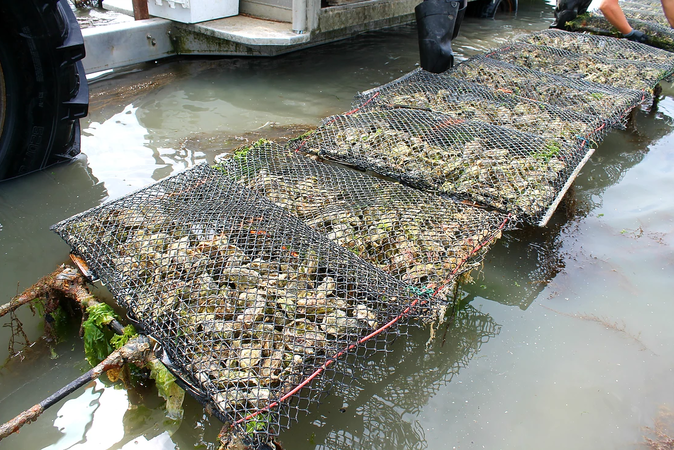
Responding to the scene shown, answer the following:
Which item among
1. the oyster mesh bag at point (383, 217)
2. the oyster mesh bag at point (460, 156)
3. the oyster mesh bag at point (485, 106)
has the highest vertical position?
the oyster mesh bag at point (485, 106)

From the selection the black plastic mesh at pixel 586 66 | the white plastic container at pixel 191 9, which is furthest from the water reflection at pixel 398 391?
the white plastic container at pixel 191 9

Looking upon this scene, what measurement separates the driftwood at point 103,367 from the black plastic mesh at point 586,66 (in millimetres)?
6641

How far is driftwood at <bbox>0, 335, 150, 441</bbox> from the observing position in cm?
211

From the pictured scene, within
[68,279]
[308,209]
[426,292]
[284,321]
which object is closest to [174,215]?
[68,279]

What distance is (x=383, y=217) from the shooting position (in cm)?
337

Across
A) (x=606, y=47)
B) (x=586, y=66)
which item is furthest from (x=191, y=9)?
(x=606, y=47)

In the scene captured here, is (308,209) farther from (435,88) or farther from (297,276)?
(435,88)

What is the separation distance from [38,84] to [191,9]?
11.4 ft

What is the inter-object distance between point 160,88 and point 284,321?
5394 millimetres

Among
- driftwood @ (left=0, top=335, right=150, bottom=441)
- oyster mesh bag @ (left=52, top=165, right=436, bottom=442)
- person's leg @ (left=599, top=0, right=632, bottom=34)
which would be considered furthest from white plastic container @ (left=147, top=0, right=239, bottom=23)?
driftwood @ (left=0, top=335, right=150, bottom=441)

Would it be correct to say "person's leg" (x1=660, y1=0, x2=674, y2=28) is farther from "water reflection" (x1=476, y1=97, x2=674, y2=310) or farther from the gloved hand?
the gloved hand

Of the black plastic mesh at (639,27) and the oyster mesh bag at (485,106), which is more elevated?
the black plastic mesh at (639,27)

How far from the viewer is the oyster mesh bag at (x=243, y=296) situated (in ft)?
7.48

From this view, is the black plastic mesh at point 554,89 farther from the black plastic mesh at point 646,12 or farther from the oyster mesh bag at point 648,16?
the black plastic mesh at point 646,12
